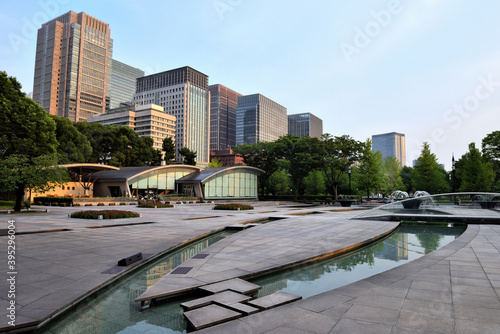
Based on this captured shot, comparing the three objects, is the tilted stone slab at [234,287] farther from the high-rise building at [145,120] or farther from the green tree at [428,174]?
the high-rise building at [145,120]

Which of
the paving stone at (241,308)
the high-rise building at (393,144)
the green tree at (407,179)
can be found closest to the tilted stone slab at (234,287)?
the paving stone at (241,308)

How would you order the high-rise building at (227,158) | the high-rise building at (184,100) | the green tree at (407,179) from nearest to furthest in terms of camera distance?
A: the green tree at (407,179), the high-rise building at (184,100), the high-rise building at (227,158)

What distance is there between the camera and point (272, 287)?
588 centimetres

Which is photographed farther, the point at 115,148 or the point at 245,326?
the point at 115,148

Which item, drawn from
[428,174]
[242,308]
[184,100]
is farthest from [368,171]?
[184,100]

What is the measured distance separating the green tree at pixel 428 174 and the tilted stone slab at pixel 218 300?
5212 cm

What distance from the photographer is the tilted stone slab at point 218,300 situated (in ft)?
14.5

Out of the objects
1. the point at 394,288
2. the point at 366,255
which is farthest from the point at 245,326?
the point at 366,255

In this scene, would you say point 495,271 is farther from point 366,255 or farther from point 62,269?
point 62,269

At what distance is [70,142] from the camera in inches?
2151

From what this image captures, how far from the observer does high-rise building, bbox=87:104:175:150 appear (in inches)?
5551

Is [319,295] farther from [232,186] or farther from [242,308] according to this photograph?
[232,186]

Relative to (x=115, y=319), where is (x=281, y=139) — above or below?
above

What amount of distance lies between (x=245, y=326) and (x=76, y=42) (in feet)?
659
